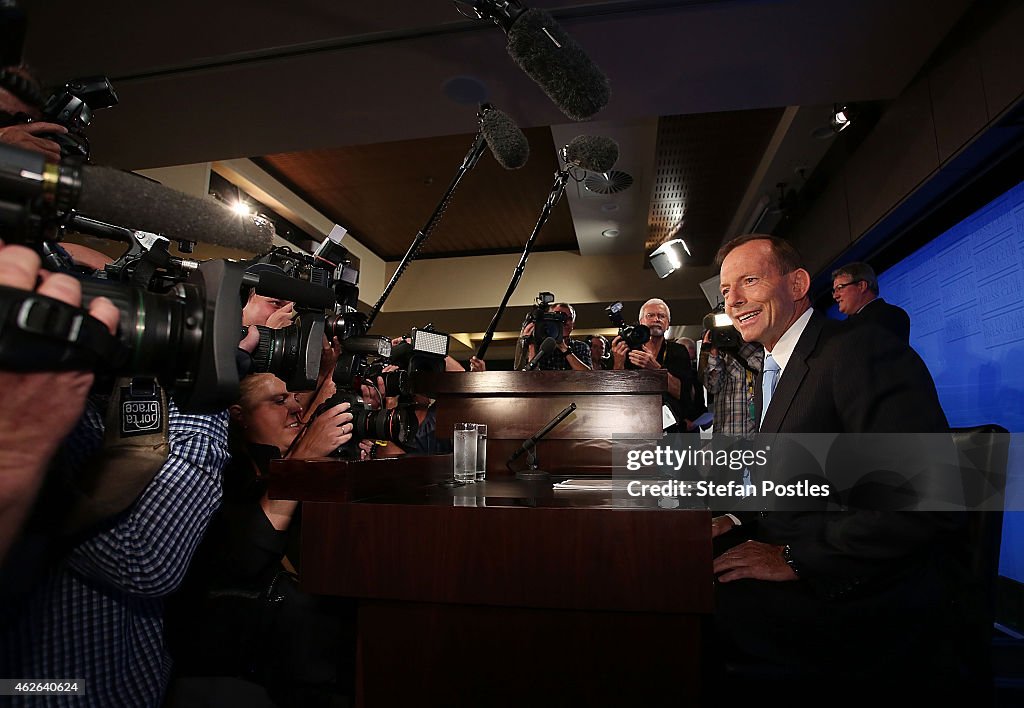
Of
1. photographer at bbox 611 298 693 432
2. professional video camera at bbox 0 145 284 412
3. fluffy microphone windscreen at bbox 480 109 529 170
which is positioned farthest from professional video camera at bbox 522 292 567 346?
professional video camera at bbox 0 145 284 412

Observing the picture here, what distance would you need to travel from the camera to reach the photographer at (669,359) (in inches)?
115

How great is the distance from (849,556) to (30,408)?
4.18 feet

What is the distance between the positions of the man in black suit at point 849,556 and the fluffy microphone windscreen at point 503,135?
1.40 meters

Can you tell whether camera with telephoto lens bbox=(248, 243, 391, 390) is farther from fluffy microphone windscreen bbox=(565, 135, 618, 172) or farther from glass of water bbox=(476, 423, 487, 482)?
fluffy microphone windscreen bbox=(565, 135, 618, 172)

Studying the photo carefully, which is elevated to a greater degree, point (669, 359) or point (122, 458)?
point (669, 359)

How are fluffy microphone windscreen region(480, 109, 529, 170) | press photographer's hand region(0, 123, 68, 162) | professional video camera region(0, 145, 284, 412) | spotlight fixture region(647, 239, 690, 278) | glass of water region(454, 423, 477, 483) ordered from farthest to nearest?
spotlight fixture region(647, 239, 690, 278) < fluffy microphone windscreen region(480, 109, 529, 170) < glass of water region(454, 423, 477, 483) < press photographer's hand region(0, 123, 68, 162) < professional video camera region(0, 145, 284, 412)

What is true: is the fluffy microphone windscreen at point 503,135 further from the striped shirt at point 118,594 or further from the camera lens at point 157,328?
the camera lens at point 157,328

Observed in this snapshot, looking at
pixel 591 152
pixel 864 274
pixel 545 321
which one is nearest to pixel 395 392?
pixel 545 321

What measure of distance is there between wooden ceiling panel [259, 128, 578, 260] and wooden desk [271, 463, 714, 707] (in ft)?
11.9

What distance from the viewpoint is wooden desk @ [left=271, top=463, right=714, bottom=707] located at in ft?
2.81

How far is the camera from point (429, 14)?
216cm

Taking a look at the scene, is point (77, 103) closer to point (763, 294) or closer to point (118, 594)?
point (118, 594)

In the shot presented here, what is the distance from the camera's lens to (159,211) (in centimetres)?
51

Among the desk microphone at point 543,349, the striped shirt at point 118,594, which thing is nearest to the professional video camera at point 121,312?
the striped shirt at point 118,594
